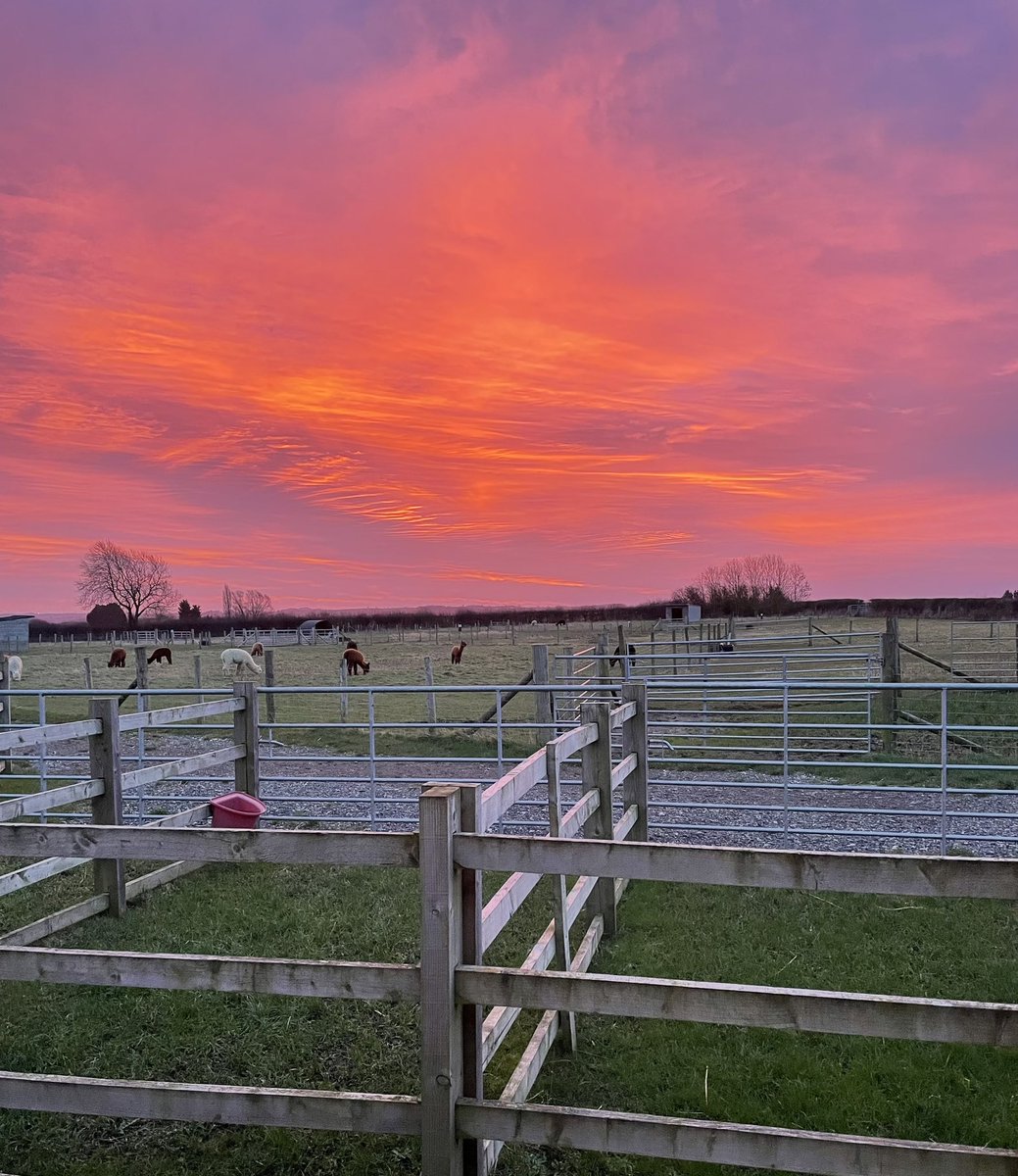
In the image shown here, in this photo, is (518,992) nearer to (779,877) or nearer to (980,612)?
(779,877)

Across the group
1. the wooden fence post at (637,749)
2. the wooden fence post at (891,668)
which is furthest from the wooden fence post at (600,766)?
the wooden fence post at (891,668)

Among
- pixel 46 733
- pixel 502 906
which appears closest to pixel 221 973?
pixel 502 906

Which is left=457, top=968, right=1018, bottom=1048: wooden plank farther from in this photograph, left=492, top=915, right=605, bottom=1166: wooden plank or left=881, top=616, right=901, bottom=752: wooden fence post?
left=881, top=616, right=901, bottom=752: wooden fence post

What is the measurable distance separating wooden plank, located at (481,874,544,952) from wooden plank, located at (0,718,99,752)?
11.6ft

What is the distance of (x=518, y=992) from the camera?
255 centimetres

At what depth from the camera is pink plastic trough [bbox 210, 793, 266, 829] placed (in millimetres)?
6793

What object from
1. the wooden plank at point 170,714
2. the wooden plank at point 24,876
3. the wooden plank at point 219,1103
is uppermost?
the wooden plank at point 170,714

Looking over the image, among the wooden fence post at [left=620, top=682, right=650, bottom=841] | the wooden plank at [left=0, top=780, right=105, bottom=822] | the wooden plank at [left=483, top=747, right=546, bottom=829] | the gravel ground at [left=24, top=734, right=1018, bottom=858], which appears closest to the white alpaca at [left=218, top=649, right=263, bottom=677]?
the gravel ground at [left=24, top=734, right=1018, bottom=858]

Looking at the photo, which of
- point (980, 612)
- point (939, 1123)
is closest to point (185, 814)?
point (939, 1123)

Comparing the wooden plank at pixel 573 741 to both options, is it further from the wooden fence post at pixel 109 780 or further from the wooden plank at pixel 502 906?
the wooden fence post at pixel 109 780

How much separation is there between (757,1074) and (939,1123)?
0.71 m

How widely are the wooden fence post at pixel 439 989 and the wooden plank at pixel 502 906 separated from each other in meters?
0.24

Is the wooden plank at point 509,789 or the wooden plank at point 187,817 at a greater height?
the wooden plank at point 509,789

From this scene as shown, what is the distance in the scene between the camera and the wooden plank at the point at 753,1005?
2.32 m
